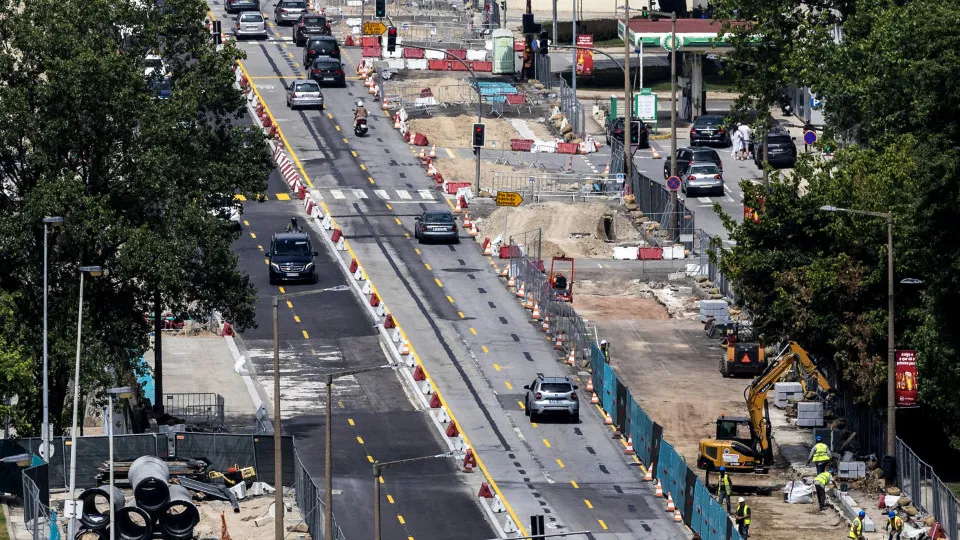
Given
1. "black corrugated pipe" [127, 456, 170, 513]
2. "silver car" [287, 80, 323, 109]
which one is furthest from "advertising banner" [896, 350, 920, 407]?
"silver car" [287, 80, 323, 109]

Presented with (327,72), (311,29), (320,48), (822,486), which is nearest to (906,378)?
(822,486)

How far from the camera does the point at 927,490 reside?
67.6 m

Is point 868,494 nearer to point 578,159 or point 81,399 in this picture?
point 81,399

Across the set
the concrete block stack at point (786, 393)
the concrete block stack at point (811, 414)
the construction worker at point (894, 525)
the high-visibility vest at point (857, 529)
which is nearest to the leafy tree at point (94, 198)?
the concrete block stack at point (786, 393)

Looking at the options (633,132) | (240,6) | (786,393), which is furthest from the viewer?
(240,6)

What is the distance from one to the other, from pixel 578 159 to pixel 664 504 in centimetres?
4457

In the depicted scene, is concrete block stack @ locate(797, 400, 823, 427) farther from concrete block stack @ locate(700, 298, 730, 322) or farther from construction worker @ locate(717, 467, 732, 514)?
concrete block stack @ locate(700, 298, 730, 322)

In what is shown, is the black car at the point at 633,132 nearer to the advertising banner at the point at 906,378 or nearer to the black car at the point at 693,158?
the black car at the point at 693,158

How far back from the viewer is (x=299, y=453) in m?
73.0

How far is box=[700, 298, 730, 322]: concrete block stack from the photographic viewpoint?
88.0 meters

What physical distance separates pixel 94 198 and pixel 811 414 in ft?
81.0

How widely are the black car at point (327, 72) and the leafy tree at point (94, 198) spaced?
45808 mm

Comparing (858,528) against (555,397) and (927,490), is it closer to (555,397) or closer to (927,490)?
(927,490)

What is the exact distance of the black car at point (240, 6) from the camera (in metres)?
137
